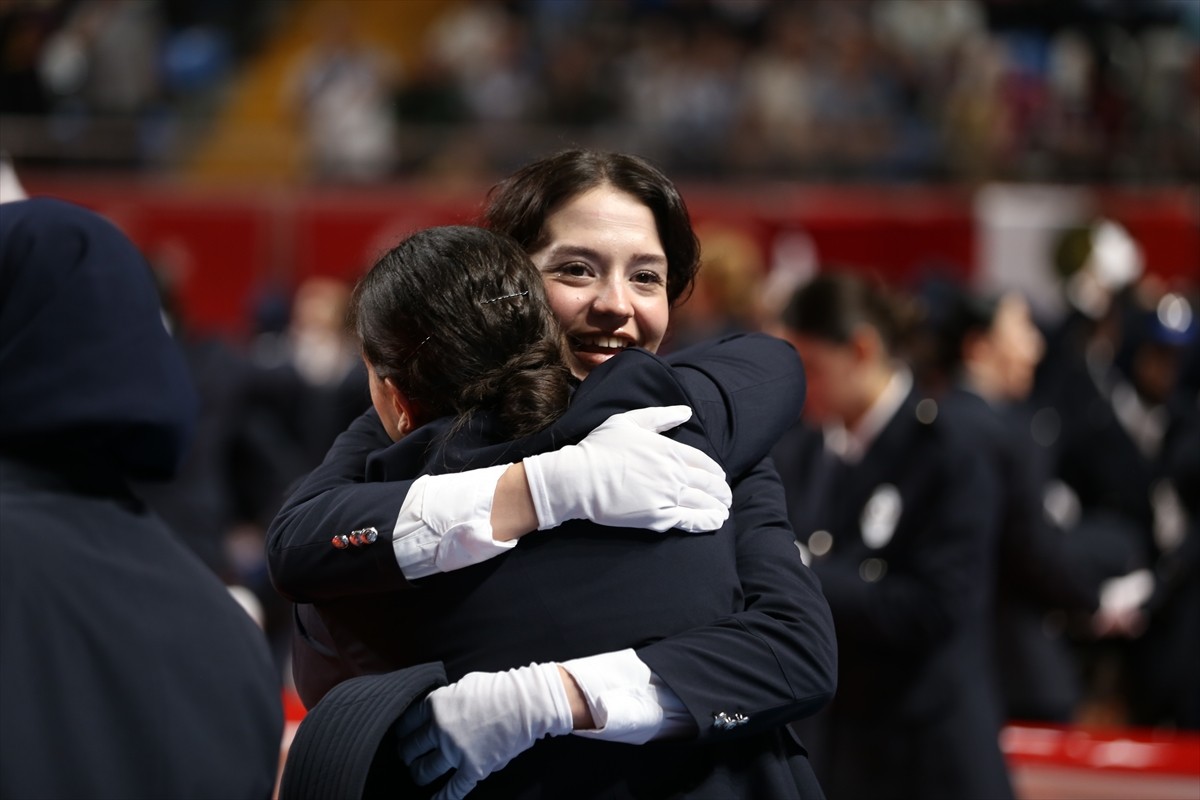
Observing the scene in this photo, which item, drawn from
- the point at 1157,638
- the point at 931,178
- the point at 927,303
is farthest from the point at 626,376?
the point at 931,178

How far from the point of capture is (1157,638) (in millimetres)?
5688

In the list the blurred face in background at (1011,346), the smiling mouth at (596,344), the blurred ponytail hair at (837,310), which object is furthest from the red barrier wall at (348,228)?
the smiling mouth at (596,344)

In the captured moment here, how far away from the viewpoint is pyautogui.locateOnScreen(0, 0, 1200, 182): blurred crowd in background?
40.4ft

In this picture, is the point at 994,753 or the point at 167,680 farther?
the point at 994,753

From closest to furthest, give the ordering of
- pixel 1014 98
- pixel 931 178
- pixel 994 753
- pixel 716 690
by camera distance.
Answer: pixel 716 690 → pixel 994 753 → pixel 931 178 → pixel 1014 98

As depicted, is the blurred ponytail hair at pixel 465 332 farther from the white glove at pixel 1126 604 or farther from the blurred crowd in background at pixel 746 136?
the white glove at pixel 1126 604

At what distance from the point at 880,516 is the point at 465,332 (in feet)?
6.29

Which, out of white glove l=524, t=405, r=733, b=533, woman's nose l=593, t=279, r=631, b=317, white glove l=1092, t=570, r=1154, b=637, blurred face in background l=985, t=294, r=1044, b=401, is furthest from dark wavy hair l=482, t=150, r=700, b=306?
white glove l=1092, t=570, r=1154, b=637

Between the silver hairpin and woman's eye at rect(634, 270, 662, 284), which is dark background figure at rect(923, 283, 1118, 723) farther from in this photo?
the silver hairpin

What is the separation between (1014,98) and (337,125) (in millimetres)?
5997

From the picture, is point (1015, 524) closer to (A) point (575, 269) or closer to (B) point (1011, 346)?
(B) point (1011, 346)

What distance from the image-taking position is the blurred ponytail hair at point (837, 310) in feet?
12.3

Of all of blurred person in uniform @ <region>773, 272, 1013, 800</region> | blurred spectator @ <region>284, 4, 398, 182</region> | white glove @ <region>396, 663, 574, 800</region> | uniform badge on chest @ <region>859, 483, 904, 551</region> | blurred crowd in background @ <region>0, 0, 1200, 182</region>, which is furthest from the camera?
blurred spectator @ <region>284, 4, 398, 182</region>

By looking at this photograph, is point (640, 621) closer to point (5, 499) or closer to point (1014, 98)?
point (5, 499)
